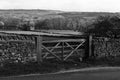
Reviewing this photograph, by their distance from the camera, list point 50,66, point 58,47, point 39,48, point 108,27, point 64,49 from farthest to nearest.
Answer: point 108,27 < point 64,49 < point 58,47 < point 39,48 < point 50,66

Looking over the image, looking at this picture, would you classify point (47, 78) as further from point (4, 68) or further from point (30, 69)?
point (4, 68)

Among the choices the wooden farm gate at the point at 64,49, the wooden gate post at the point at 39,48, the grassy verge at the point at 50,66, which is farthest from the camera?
the wooden farm gate at the point at 64,49

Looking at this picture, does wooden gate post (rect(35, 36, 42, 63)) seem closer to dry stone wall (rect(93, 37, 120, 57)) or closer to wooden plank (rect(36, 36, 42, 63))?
wooden plank (rect(36, 36, 42, 63))

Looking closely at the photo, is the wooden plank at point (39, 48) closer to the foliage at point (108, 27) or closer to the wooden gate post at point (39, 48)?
the wooden gate post at point (39, 48)

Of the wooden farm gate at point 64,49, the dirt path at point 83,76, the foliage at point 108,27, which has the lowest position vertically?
the dirt path at point 83,76

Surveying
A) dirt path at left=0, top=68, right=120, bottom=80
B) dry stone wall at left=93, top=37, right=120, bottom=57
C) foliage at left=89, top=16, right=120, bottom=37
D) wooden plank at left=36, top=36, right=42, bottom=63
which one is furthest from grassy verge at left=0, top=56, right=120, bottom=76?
foliage at left=89, top=16, right=120, bottom=37

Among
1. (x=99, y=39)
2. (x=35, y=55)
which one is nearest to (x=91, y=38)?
(x=99, y=39)

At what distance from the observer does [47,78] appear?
10.8 meters

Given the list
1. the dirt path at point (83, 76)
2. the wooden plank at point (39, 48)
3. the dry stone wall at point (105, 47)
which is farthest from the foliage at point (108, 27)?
the wooden plank at point (39, 48)

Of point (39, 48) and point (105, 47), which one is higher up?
point (39, 48)

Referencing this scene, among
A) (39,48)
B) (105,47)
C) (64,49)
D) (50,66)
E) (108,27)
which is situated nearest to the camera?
(50,66)

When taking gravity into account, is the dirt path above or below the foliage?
below

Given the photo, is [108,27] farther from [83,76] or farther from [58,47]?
[83,76]

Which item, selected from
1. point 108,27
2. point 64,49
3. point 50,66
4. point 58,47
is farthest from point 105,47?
point 50,66
